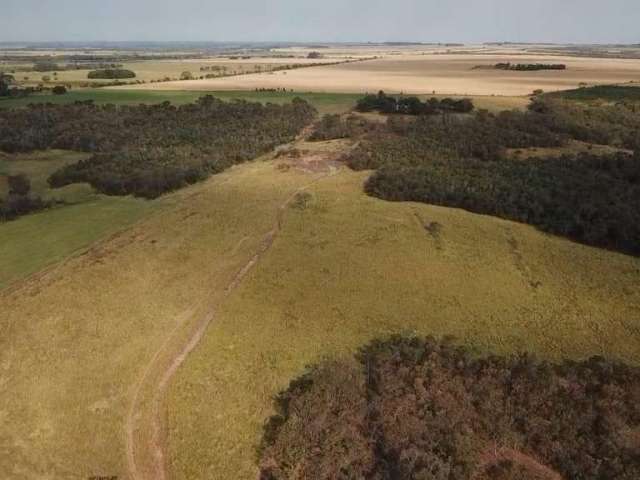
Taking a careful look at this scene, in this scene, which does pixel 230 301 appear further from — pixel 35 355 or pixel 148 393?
pixel 35 355

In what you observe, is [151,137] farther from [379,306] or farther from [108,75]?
[108,75]

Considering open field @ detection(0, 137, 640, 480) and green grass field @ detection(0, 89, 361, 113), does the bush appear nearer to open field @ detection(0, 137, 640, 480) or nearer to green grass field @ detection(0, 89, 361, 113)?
open field @ detection(0, 137, 640, 480)

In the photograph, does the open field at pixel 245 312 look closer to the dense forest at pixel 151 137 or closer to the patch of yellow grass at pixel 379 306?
the patch of yellow grass at pixel 379 306

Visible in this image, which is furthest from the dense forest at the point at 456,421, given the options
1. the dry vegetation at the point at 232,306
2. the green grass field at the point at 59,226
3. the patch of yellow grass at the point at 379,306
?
the green grass field at the point at 59,226

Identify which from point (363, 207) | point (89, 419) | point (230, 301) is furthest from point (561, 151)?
point (89, 419)

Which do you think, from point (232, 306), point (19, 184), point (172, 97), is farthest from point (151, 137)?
point (232, 306)
